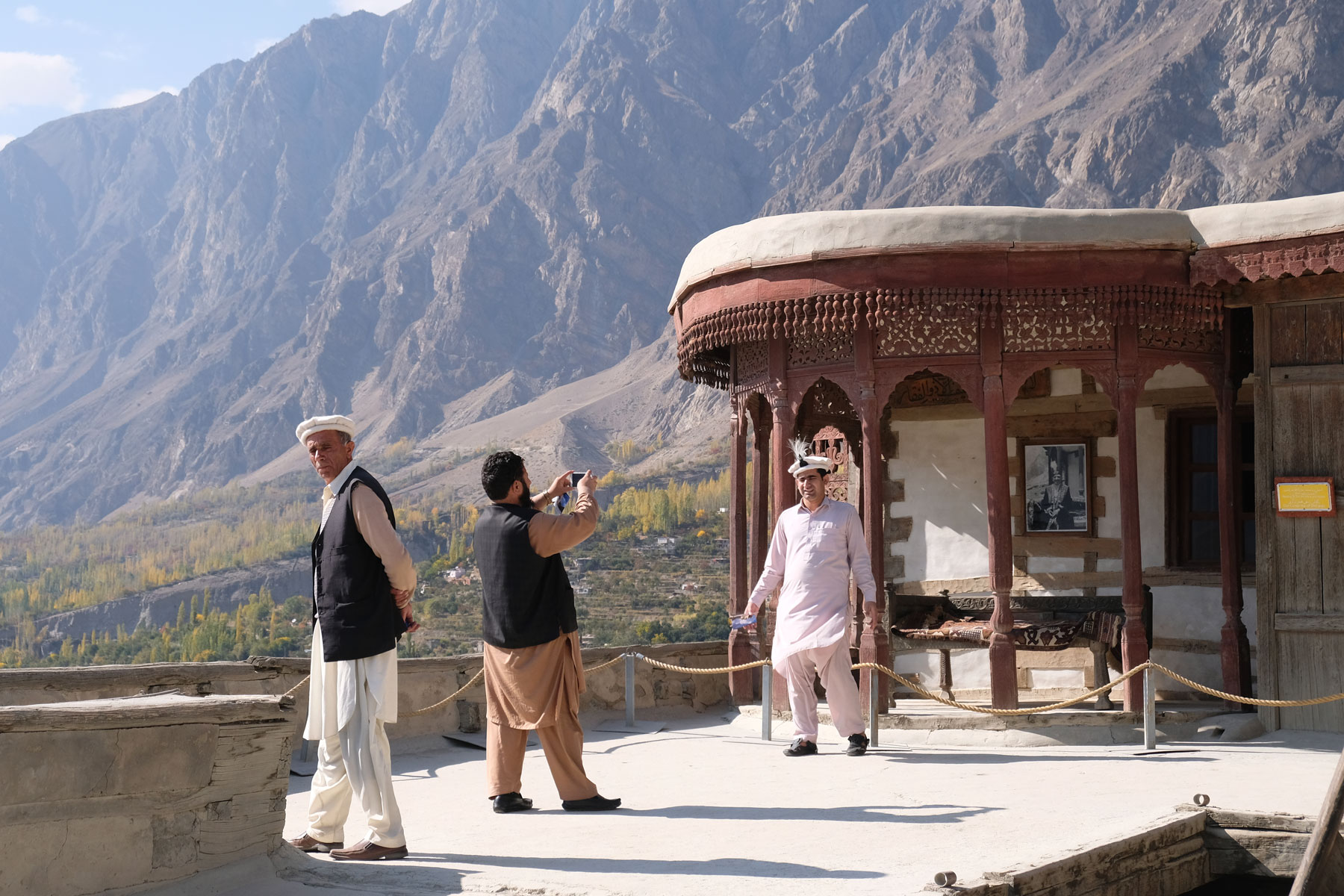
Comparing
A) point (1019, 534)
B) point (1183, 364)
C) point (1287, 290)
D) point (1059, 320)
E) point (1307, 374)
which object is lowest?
point (1019, 534)

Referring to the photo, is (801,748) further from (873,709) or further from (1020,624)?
(1020,624)

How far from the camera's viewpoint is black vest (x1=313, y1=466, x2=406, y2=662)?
231 inches

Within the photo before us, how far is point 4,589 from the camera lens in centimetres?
9525

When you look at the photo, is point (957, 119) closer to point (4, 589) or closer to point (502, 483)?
point (4, 589)

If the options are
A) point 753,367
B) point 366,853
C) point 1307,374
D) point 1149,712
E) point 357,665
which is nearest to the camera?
point 366,853

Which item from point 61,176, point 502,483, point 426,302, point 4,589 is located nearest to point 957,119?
point 426,302

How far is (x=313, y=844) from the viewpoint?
5.98 metres

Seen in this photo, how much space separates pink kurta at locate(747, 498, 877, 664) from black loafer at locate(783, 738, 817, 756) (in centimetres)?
51

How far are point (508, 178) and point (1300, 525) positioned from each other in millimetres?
130742

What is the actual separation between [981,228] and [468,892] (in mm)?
6529

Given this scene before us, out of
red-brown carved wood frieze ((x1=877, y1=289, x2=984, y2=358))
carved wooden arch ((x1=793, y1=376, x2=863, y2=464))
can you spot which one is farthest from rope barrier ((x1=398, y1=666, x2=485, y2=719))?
carved wooden arch ((x1=793, y1=376, x2=863, y2=464))

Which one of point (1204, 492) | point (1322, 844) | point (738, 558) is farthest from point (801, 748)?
point (1204, 492)

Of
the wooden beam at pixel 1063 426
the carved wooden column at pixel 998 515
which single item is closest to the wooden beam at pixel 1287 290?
the carved wooden column at pixel 998 515

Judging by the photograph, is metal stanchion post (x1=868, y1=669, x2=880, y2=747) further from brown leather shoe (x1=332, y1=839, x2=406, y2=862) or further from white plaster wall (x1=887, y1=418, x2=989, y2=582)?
brown leather shoe (x1=332, y1=839, x2=406, y2=862)
